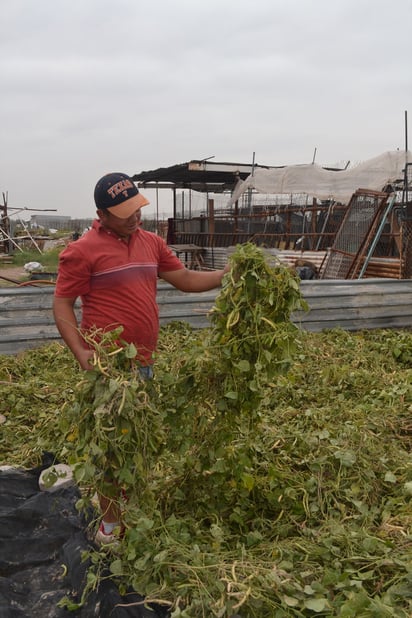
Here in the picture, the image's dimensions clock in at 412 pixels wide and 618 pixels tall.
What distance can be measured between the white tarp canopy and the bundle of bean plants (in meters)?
8.29

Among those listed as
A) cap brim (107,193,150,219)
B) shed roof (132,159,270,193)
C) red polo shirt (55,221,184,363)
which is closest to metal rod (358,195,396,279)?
shed roof (132,159,270,193)

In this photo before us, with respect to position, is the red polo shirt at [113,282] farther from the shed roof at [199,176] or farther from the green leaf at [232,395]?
the shed roof at [199,176]

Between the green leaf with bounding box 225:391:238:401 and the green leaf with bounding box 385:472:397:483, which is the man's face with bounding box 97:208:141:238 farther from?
the green leaf with bounding box 385:472:397:483

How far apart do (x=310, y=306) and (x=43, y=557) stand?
15.4 feet

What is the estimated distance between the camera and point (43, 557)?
8.96 ft

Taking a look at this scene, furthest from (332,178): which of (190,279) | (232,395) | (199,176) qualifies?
(232,395)

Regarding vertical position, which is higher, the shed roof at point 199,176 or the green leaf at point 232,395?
the shed roof at point 199,176

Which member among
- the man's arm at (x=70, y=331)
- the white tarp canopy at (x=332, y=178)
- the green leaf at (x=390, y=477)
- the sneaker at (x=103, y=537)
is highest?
the white tarp canopy at (x=332, y=178)

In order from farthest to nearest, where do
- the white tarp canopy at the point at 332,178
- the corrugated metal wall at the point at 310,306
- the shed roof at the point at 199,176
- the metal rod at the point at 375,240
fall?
the shed roof at the point at 199,176, the white tarp canopy at the point at 332,178, the metal rod at the point at 375,240, the corrugated metal wall at the point at 310,306

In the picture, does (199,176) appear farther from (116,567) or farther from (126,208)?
(116,567)

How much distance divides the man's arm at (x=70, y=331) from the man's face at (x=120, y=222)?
1.34ft

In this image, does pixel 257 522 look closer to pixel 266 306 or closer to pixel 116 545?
pixel 116 545

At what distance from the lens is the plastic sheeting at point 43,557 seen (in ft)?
7.34

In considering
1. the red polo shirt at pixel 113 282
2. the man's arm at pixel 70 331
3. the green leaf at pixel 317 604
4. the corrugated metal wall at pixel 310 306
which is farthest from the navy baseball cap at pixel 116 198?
the corrugated metal wall at pixel 310 306
